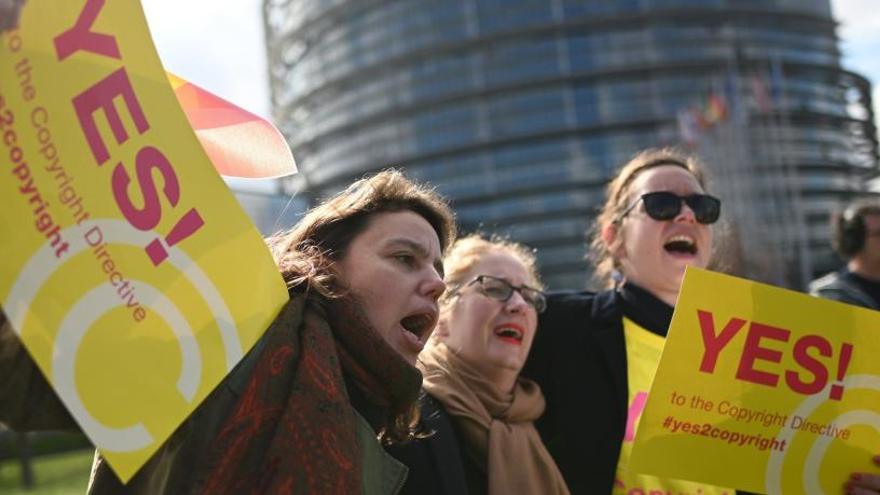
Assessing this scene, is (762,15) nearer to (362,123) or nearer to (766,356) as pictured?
(362,123)

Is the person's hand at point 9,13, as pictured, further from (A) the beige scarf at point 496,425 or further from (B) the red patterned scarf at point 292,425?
(A) the beige scarf at point 496,425

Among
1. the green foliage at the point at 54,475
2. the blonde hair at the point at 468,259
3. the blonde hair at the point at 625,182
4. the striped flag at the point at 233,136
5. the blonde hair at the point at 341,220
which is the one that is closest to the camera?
the striped flag at the point at 233,136

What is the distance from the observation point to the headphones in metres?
4.17

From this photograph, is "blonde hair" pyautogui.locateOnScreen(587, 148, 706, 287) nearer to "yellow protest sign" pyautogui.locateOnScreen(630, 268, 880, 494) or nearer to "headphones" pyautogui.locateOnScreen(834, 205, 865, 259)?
"yellow protest sign" pyautogui.locateOnScreen(630, 268, 880, 494)

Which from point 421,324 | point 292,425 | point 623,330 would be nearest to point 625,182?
point 623,330

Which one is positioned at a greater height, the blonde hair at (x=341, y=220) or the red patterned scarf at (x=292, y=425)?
the blonde hair at (x=341, y=220)

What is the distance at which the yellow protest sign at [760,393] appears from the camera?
75.2 inches

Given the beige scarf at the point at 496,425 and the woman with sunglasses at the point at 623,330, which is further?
the woman with sunglasses at the point at 623,330

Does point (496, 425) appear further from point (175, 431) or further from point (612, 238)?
point (175, 431)

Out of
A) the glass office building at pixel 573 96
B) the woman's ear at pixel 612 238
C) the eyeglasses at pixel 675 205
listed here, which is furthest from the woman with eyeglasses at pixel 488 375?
the glass office building at pixel 573 96

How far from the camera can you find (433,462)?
6.73ft

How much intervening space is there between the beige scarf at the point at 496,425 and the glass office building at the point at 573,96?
173 ft

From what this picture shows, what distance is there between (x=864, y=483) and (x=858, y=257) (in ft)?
8.37

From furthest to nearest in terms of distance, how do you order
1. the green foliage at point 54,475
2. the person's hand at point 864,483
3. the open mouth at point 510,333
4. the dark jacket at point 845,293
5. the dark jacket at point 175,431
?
the green foliage at point 54,475 → the dark jacket at point 845,293 → the open mouth at point 510,333 → the person's hand at point 864,483 → the dark jacket at point 175,431
